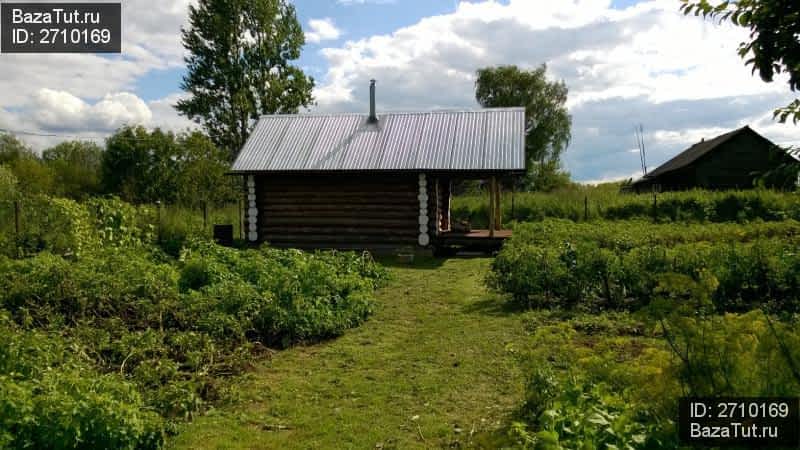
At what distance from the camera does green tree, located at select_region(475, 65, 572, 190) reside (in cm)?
4278

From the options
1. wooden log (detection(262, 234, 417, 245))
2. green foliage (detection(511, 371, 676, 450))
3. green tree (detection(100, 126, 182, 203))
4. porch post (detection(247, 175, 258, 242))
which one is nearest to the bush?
green foliage (detection(511, 371, 676, 450))

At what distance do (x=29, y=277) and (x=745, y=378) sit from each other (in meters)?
8.07

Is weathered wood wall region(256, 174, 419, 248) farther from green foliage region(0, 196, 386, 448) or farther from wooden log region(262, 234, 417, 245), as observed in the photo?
green foliage region(0, 196, 386, 448)

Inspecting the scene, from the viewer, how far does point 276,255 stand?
34.7 feet

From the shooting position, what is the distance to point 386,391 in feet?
18.3

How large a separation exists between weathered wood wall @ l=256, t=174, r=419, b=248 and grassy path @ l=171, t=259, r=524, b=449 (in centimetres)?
735

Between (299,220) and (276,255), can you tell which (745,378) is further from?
(299,220)

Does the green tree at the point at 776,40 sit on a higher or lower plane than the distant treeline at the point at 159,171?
lower

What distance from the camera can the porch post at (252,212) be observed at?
16766 millimetres

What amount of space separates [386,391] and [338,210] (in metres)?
11.1

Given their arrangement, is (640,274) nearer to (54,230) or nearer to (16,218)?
(54,230)

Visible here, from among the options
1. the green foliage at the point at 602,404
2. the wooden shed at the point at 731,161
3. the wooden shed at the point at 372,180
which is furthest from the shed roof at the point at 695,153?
the green foliage at the point at 602,404

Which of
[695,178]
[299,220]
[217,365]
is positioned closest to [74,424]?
[217,365]

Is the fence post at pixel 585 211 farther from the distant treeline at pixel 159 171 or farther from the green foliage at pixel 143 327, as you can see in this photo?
the distant treeline at pixel 159 171
